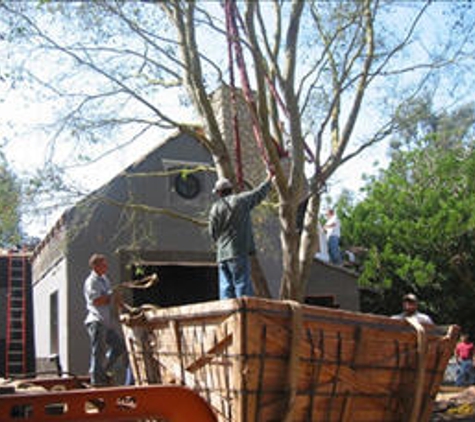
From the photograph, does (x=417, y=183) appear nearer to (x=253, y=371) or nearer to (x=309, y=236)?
(x=309, y=236)

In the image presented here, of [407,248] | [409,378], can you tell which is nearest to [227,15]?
[409,378]

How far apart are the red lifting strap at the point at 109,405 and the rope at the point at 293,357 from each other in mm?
310

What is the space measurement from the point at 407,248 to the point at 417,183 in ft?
11.6

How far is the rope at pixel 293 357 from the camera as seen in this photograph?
9.68ft

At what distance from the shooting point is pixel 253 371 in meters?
2.90

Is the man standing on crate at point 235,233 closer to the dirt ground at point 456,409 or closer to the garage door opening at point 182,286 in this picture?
the dirt ground at point 456,409

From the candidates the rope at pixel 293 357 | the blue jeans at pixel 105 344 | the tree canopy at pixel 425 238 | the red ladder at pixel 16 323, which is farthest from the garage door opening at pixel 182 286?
the rope at pixel 293 357

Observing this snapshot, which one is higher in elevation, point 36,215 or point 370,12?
point 370,12

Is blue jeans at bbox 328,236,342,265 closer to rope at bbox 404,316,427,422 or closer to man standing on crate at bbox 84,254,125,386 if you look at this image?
man standing on crate at bbox 84,254,125,386

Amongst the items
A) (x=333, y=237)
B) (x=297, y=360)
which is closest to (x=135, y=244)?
(x=333, y=237)

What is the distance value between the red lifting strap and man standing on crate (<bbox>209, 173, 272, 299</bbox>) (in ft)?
10.8

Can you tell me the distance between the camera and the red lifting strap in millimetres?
2691

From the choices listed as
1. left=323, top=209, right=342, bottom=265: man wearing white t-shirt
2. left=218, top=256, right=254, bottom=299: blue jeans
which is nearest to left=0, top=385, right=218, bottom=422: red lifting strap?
left=218, top=256, right=254, bottom=299: blue jeans

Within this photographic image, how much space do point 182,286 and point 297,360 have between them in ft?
49.7
